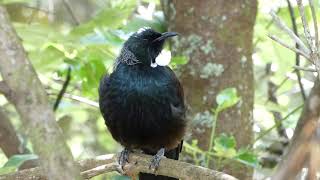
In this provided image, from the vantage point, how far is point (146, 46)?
3.33m

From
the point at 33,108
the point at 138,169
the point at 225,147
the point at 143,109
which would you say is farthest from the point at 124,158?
the point at 33,108

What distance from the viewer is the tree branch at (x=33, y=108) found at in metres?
1.03

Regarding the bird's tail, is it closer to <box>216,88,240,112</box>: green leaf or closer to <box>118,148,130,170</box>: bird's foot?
<box>118,148,130,170</box>: bird's foot

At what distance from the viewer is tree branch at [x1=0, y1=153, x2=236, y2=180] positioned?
2.14m

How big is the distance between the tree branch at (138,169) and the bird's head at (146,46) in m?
0.65

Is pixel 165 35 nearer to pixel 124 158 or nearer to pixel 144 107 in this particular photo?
pixel 144 107

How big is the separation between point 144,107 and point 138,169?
16.5 inches

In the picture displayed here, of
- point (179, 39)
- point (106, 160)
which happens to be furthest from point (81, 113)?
point (106, 160)

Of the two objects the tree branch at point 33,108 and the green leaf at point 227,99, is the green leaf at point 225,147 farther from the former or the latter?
the tree branch at point 33,108

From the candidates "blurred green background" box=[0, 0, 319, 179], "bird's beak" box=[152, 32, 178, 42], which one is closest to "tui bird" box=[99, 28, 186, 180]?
"bird's beak" box=[152, 32, 178, 42]

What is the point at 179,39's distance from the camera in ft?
11.4

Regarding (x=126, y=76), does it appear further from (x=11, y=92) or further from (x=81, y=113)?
(x=11, y=92)

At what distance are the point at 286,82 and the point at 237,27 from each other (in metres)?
0.84

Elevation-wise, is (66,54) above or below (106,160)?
above
